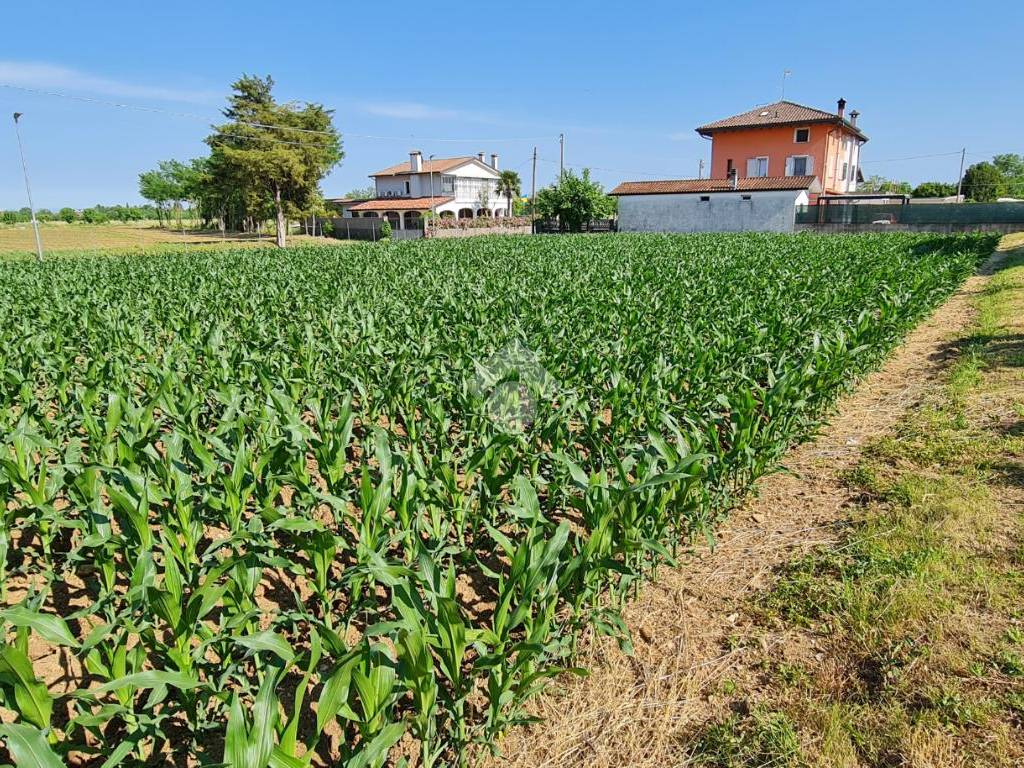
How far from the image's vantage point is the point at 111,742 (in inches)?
98.4

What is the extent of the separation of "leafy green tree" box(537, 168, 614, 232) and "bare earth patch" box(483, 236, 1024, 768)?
48.6 m

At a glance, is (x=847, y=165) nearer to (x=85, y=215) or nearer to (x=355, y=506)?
(x=355, y=506)

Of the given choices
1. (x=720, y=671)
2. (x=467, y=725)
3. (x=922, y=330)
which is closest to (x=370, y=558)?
(x=467, y=725)

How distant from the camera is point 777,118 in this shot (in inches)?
2076

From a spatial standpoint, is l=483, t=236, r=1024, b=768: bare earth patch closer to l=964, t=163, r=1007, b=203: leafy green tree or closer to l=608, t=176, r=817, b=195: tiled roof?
l=608, t=176, r=817, b=195: tiled roof

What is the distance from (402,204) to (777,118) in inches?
1461

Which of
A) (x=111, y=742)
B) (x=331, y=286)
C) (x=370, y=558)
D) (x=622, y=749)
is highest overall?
(x=331, y=286)

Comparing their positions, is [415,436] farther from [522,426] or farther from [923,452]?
[923,452]

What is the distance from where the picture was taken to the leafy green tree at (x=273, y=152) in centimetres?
4494

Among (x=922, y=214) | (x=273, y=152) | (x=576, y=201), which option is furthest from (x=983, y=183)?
(x=273, y=152)

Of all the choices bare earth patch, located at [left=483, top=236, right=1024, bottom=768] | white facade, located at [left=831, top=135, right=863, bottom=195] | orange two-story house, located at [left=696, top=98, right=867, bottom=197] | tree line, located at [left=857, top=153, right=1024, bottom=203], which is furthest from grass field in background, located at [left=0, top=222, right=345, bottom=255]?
tree line, located at [left=857, top=153, right=1024, bottom=203]

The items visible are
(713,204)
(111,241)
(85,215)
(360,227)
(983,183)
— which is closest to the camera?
(713,204)

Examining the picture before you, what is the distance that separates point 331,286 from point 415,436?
30.4ft

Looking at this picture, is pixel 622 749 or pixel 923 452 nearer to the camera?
pixel 622 749
